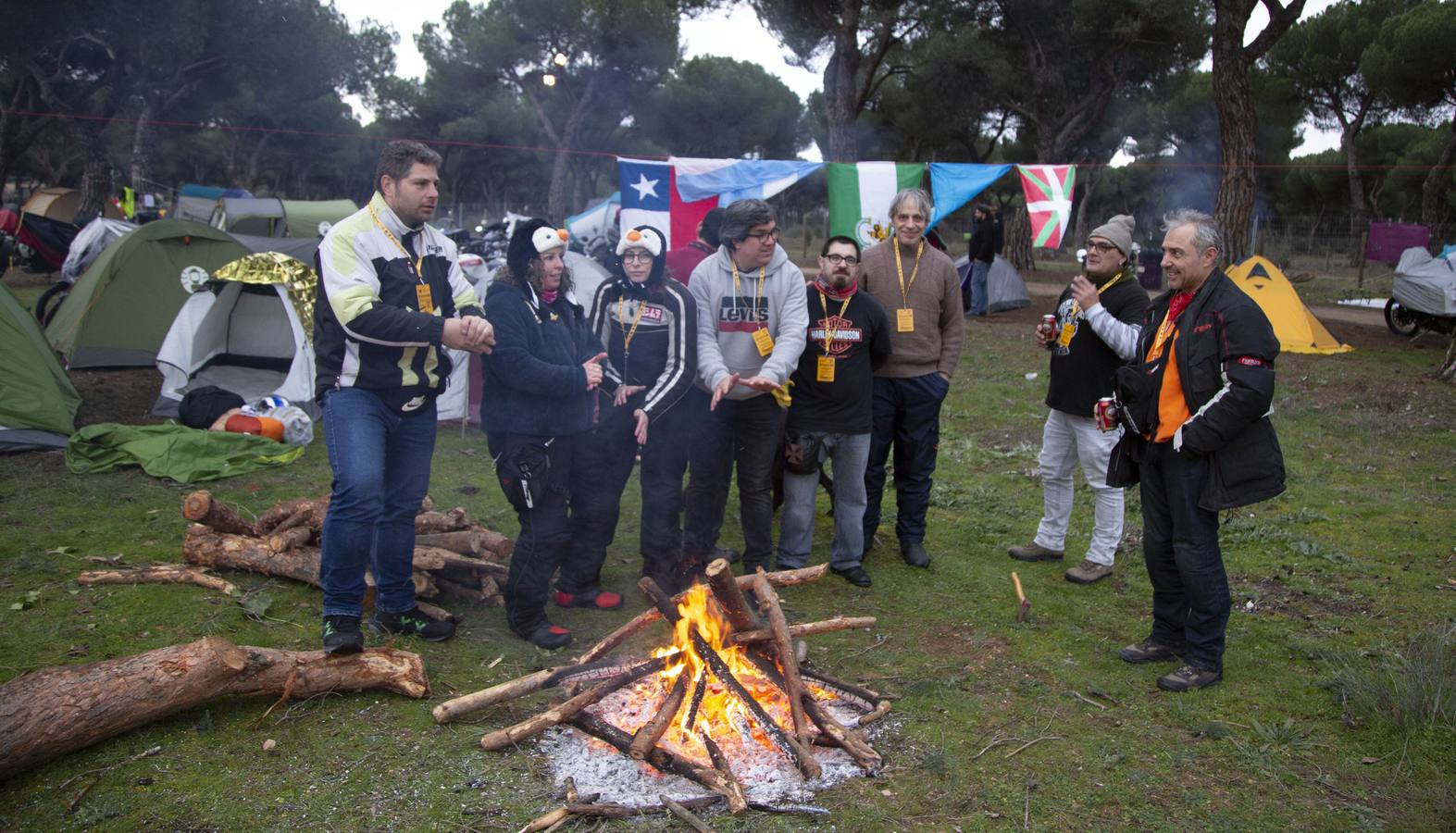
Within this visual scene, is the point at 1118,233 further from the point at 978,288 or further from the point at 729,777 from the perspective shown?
the point at 978,288

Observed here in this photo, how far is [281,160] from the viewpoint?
44781 millimetres

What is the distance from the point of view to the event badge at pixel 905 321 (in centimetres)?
521

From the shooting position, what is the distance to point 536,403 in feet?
13.6

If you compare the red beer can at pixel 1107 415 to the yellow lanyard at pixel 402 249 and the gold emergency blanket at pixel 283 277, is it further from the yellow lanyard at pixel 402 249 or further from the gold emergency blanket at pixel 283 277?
the gold emergency blanket at pixel 283 277

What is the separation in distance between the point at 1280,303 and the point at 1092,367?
9856 millimetres

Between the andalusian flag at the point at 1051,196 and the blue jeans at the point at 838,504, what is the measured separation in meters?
6.57

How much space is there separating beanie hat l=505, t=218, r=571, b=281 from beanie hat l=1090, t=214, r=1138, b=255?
8.86ft

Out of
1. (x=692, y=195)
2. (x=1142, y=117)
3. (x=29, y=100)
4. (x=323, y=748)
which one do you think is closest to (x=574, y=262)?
(x=692, y=195)

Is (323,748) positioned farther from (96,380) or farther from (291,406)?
(96,380)

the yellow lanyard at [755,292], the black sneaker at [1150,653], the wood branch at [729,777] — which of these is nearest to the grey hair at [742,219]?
the yellow lanyard at [755,292]

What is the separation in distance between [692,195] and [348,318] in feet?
22.4

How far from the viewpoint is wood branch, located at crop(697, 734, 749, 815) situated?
114 inches

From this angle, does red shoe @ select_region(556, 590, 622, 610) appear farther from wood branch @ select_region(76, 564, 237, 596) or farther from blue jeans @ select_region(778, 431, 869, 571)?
wood branch @ select_region(76, 564, 237, 596)

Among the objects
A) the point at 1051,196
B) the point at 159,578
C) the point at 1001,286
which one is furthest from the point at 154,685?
the point at 1001,286
